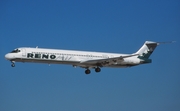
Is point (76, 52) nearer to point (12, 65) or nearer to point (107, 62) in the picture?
point (107, 62)

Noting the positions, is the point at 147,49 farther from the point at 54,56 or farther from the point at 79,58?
the point at 54,56

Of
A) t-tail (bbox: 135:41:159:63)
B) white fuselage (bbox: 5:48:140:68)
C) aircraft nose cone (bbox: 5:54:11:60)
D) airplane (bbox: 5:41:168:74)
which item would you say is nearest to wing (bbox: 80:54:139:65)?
airplane (bbox: 5:41:168:74)

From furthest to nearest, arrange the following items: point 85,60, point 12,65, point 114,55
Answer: point 114,55 → point 85,60 → point 12,65

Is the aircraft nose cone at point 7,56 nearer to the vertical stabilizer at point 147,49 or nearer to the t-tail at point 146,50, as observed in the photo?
the t-tail at point 146,50

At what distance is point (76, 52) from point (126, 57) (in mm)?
7562

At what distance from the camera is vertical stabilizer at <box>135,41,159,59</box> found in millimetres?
61991

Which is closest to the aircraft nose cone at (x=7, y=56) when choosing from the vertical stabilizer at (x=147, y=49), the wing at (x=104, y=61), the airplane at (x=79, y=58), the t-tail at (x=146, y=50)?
the airplane at (x=79, y=58)

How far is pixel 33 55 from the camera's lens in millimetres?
52375

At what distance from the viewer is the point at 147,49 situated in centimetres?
6256

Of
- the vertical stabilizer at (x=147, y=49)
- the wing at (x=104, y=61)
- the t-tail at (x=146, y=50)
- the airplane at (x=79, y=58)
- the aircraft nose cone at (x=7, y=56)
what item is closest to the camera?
the aircraft nose cone at (x=7, y=56)

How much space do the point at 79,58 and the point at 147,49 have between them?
13217 millimetres

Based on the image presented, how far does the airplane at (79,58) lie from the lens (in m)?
52.5

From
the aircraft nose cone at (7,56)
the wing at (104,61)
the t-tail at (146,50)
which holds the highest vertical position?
the t-tail at (146,50)

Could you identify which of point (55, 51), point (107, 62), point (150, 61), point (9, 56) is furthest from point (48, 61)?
point (150, 61)
